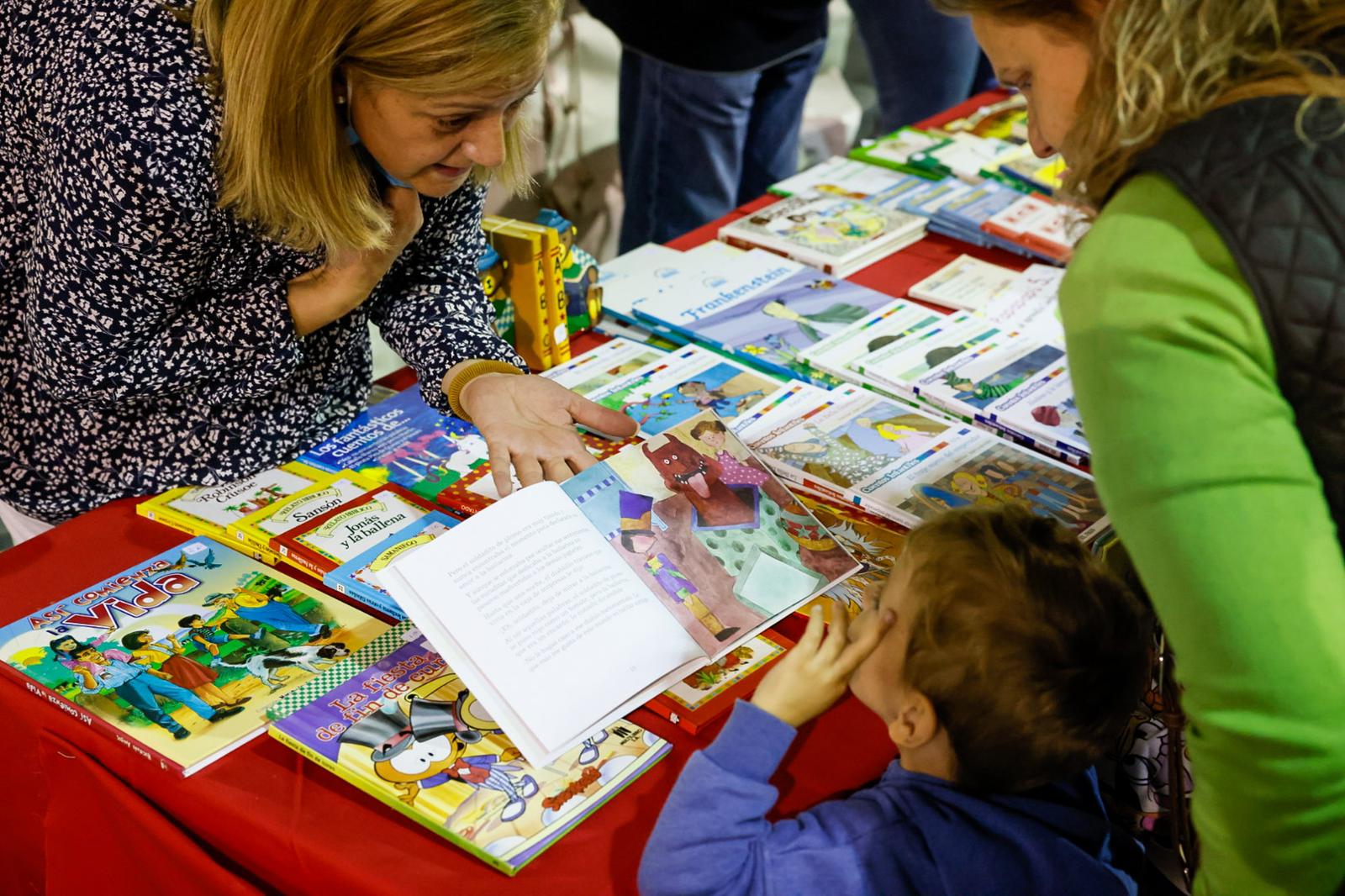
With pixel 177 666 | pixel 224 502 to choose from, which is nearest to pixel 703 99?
pixel 224 502

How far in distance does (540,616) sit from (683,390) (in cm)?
63

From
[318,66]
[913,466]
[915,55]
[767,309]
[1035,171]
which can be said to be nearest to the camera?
[318,66]

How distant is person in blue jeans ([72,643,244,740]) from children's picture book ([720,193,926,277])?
126 centimetres

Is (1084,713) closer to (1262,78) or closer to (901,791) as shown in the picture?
(901,791)

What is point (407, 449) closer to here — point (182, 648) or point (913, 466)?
point (182, 648)

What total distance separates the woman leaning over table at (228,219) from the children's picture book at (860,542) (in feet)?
0.92

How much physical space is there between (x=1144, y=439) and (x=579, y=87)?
3.19 m

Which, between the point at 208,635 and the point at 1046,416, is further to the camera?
the point at 1046,416

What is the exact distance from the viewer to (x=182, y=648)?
1.20m

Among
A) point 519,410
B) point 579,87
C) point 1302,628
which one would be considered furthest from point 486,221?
point 579,87

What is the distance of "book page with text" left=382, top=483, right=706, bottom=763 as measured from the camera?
3.45 ft

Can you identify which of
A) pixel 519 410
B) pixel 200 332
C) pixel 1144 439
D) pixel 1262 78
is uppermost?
pixel 1262 78

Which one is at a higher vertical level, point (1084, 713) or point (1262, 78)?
point (1262, 78)

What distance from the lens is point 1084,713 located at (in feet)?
3.20
